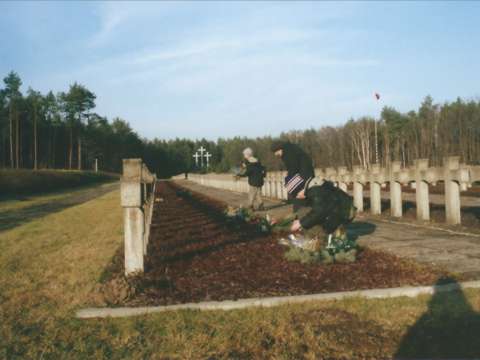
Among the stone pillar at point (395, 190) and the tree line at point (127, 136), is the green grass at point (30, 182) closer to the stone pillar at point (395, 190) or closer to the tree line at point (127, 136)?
the tree line at point (127, 136)

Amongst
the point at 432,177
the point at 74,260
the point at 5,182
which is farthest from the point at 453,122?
the point at 74,260

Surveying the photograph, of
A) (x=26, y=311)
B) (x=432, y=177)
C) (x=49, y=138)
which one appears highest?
(x=49, y=138)

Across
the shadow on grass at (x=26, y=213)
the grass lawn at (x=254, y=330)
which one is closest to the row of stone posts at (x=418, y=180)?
the grass lawn at (x=254, y=330)

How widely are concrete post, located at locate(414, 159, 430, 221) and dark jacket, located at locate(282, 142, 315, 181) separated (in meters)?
3.05

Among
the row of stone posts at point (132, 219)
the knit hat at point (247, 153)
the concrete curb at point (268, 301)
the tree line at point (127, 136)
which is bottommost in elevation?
the concrete curb at point (268, 301)

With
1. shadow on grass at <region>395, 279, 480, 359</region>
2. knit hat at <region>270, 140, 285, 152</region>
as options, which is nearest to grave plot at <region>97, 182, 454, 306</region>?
shadow on grass at <region>395, 279, 480, 359</region>

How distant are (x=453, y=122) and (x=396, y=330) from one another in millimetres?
A: 83759

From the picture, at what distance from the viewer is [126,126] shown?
421ft

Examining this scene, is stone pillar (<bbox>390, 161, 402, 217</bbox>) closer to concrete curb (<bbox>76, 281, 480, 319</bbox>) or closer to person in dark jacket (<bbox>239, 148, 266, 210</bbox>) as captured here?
person in dark jacket (<bbox>239, 148, 266, 210</bbox>)

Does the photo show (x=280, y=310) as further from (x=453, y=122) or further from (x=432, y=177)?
(x=453, y=122)

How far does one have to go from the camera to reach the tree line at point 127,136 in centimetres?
7350

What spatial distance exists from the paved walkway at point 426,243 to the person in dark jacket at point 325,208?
1.03 metres

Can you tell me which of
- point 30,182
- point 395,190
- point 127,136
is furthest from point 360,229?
point 127,136

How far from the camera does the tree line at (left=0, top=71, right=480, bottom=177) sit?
73.5m
